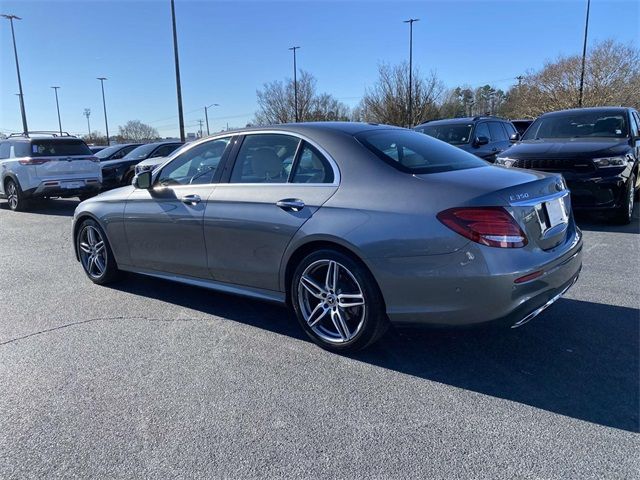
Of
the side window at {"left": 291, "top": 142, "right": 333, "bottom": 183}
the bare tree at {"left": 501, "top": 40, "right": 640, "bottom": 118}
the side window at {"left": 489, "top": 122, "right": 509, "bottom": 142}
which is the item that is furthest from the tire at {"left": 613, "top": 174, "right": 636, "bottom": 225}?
the bare tree at {"left": 501, "top": 40, "right": 640, "bottom": 118}

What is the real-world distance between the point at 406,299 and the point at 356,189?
797mm

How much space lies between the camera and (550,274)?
10.3 feet

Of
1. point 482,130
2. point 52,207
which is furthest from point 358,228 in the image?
point 52,207

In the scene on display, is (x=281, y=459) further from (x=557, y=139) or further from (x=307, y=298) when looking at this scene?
(x=557, y=139)

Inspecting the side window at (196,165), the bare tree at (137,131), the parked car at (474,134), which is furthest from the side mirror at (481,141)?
the bare tree at (137,131)

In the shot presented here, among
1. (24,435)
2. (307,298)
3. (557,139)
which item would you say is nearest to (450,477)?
(307,298)

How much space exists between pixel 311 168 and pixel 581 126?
661cm

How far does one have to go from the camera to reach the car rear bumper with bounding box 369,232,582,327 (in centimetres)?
290

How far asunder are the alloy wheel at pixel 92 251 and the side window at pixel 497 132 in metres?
8.72

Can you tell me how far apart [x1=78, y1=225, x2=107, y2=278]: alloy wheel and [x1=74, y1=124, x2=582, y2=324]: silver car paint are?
145 centimetres

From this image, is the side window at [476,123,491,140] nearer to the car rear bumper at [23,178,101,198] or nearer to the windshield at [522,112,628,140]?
the windshield at [522,112,628,140]

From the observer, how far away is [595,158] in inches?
279

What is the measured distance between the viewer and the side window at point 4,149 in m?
12.4

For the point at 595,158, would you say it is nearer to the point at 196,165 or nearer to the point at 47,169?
the point at 196,165
